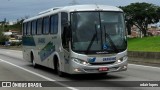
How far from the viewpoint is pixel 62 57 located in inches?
695

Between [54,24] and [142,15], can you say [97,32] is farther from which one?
[142,15]

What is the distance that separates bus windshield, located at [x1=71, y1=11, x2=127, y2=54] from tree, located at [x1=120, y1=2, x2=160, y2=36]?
275ft

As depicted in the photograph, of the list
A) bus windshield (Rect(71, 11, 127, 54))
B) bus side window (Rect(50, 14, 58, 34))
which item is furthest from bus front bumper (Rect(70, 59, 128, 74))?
bus side window (Rect(50, 14, 58, 34))

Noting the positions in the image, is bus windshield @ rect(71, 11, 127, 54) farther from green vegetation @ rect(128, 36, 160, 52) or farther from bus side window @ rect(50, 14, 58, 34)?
green vegetation @ rect(128, 36, 160, 52)

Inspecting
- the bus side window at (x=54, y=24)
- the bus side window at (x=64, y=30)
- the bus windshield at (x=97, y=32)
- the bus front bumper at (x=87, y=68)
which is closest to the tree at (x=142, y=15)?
the bus side window at (x=54, y=24)

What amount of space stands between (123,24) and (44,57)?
5.84 metres

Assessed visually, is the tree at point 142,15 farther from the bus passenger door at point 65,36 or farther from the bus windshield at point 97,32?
the bus windshield at point 97,32

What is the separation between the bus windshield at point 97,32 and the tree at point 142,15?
83.7 m

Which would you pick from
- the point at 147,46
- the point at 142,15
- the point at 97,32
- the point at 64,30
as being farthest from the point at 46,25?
the point at 142,15

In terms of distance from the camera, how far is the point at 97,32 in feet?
54.3

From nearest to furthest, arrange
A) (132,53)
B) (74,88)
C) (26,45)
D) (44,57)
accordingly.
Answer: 1. (74,88)
2. (44,57)
3. (26,45)
4. (132,53)

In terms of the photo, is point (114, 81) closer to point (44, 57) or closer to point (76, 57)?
point (76, 57)

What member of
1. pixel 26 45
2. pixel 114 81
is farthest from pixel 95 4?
pixel 26 45

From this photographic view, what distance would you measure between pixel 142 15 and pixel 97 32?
86085 mm
